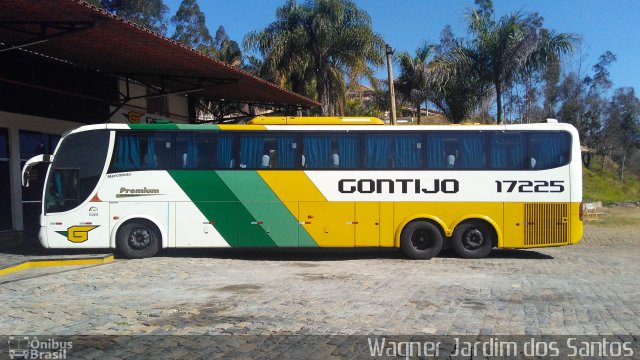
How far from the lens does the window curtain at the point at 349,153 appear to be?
13.2 metres

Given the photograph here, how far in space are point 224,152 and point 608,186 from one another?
149 feet

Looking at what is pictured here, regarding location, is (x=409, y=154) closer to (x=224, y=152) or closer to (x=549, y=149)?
(x=549, y=149)

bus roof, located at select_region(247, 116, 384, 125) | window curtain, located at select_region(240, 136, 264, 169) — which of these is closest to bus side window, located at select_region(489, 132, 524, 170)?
bus roof, located at select_region(247, 116, 384, 125)


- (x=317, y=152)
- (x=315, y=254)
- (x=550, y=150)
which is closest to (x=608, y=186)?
(x=550, y=150)

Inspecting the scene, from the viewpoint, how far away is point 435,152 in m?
13.2

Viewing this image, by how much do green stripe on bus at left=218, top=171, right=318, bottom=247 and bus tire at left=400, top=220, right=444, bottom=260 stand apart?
2.21m

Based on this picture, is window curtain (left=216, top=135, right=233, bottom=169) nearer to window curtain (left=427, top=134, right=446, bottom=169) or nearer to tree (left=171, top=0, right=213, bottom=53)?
window curtain (left=427, top=134, right=446, bottom=169)

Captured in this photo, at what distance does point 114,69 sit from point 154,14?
110 feet

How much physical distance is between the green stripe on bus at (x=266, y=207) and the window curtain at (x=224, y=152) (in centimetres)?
19

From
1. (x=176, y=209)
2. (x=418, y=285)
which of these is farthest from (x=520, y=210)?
(x=176, y=209)

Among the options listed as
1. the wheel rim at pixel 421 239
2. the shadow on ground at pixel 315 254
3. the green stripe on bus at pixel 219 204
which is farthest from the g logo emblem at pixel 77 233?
the wheel rim at pixel 421 239

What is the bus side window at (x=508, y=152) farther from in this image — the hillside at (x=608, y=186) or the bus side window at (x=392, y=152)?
the hillside at (x=608, y=186)

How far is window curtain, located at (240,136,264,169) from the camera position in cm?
1315

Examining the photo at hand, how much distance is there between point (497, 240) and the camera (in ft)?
43.5
